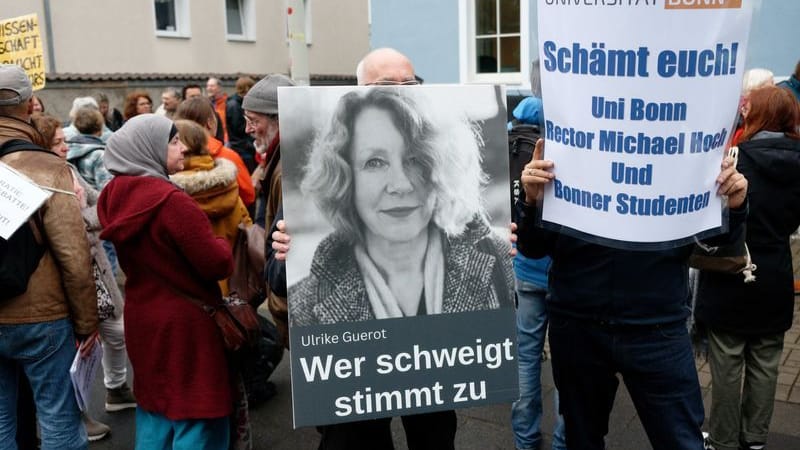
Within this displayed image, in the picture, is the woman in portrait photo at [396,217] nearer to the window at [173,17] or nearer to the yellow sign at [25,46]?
the yellow sign at [25,46]

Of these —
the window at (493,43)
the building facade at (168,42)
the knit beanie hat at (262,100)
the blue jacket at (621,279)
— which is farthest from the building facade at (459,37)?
the blue jacket at (621,279)

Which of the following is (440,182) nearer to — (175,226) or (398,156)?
(398,156)

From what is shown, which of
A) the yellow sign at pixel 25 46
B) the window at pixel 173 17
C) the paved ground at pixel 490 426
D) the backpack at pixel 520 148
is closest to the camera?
the backpack at pixel 520 148

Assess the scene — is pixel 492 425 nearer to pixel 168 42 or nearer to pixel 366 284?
pixel 366 284

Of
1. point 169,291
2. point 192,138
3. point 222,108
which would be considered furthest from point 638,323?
point 222,108

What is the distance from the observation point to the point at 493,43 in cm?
918

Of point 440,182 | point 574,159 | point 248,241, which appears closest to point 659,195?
point 574,159

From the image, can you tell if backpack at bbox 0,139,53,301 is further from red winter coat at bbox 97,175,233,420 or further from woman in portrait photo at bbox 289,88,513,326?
woman in portrait photo at bbox 289,88,513,326

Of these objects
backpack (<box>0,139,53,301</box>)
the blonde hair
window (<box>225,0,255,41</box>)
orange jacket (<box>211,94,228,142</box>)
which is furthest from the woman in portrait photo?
window (<box>225,0,255,41</box>)

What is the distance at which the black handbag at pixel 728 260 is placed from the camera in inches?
Answer: 120

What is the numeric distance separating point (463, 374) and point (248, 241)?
192 centimetres

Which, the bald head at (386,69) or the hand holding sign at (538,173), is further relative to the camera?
the bald head at (386,69)

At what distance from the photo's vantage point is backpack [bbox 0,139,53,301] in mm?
3021

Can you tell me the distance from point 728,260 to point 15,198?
113 inches
